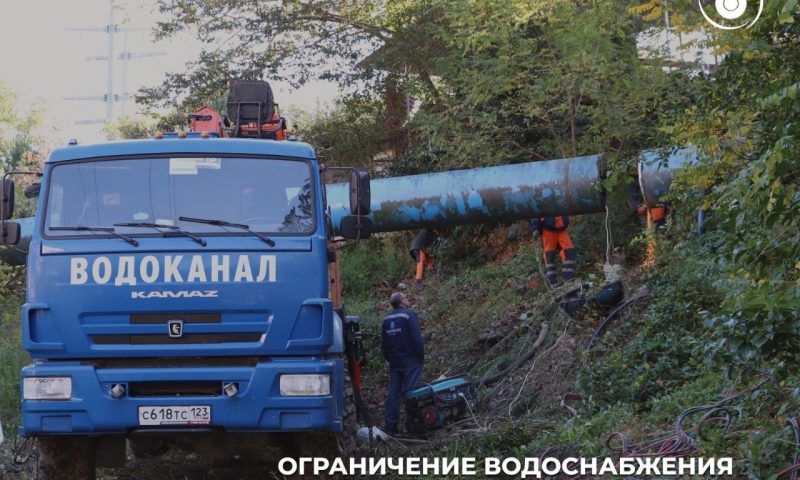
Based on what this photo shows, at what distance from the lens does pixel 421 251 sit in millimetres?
19672

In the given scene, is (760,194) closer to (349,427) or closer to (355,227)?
(355,227)

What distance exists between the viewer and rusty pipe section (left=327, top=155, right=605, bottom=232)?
12.2 metres

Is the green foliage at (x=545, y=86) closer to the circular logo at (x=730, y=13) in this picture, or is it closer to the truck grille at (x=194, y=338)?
the circular logo at (x=730, y=13)

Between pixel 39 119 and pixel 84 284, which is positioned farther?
pixel 39 119

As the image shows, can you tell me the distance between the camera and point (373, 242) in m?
22.4

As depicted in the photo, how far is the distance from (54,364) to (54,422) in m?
0.44

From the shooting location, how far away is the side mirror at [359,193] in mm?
8695

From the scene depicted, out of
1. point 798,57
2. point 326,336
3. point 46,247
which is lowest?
point 326,336

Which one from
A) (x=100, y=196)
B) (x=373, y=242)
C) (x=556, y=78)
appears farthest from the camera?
(x=373, y=242)

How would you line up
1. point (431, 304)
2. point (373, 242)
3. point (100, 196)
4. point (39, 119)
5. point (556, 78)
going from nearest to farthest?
point (100, 196) < point (556, 78) < point (431, 304) < point (373, 242) < point (39, 119)

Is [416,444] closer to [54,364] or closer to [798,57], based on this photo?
[54,364]

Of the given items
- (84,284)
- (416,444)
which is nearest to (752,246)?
(84,284)

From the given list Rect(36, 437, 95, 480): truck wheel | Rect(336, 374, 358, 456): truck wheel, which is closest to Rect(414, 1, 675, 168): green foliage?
Rect(336, 374, 358, 456): truck wheel

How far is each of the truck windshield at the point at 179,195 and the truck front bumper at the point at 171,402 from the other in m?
1.09
